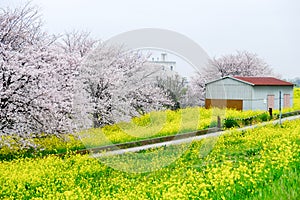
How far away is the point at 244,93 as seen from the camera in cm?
3512

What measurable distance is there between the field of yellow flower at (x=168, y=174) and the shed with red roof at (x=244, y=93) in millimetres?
16537

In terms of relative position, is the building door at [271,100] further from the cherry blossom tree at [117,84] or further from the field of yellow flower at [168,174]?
the field of yellow flower at [168,174]

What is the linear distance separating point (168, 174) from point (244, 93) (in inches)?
967

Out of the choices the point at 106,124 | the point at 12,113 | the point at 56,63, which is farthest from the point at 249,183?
the point at 106,124

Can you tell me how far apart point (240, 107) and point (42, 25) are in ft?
67.8

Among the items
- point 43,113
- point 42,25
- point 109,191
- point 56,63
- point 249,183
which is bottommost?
point 109,191

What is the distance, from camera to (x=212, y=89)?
37.9m

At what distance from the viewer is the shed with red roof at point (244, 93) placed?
34.7 metres

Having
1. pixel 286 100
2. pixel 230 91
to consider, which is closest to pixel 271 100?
pixel 286 100

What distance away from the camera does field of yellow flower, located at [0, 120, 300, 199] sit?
7.56 meters

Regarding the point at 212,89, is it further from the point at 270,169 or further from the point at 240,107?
the point at 270,169

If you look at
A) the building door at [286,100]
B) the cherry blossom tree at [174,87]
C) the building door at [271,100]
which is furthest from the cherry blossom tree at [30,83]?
the building door at [286,100]

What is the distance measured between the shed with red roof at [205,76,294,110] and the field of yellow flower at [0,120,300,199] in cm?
1654

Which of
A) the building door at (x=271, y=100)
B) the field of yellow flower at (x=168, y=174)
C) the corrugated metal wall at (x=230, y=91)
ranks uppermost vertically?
the corrugated metal wall at (x=230, y=91)
